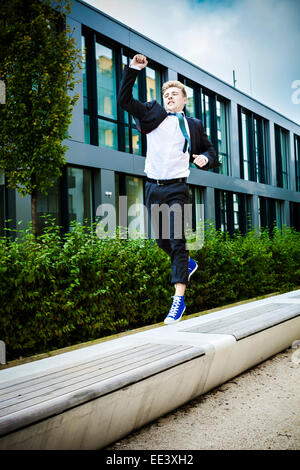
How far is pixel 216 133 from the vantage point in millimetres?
18297

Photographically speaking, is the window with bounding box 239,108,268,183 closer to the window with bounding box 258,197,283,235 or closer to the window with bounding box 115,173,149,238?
the window with bounding box 258,197,283,235

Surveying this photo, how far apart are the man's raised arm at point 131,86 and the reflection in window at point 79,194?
888 centimetres

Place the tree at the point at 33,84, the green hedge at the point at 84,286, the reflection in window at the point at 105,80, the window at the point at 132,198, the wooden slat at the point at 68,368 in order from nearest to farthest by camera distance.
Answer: the wooden slat at the point at 68,368 < the green hedge at the point at 84,286 < the tree at the point at 33,84 < the reflection in window at the point at 105,80 < the window at the point at 132,198

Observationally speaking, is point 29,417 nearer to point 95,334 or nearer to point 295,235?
point 95,334

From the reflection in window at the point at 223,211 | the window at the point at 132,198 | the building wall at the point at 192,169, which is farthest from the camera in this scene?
the reflection in window at the point at 223,211

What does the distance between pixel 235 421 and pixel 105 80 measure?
37.5 ft

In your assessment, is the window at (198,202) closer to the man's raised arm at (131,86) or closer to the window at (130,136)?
the window at (130,136)

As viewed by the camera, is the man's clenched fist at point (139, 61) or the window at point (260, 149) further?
the window at point (260, 149)

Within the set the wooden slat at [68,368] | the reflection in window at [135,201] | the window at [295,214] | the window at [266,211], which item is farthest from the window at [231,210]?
the wooden slat at [68,368]

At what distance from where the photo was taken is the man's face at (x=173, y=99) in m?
3.63

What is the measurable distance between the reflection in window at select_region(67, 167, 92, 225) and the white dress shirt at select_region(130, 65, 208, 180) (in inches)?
345

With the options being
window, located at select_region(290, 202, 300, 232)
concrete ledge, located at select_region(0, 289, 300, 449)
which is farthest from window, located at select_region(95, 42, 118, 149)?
window, located at select_region(290, 202, 300, 232)

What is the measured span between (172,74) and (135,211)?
495 centimetres
